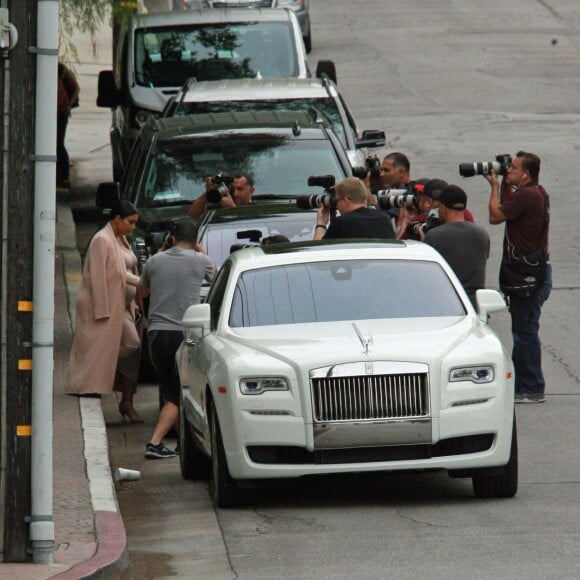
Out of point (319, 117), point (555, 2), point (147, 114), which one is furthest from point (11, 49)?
point (555, 2)

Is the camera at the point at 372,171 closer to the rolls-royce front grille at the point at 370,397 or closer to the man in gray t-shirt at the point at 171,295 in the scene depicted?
the man in gray t-shirt at the point at 171,295

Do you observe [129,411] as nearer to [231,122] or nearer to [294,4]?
[231,122]

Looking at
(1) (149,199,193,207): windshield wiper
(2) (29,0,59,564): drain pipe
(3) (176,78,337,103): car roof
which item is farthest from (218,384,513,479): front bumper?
(3) (176,78,337,103): car roof

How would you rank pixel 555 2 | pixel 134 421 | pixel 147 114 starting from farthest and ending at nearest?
pixel 555 2
pixel 147 114
pixel 134 421

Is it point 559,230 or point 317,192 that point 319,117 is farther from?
point 559,230

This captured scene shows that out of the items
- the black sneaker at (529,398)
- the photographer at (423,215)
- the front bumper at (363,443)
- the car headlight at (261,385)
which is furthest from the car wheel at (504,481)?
the photographer at (423,215)

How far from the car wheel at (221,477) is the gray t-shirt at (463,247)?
10.6ft

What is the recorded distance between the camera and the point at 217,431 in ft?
33.2

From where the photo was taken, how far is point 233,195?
1477 centimetres

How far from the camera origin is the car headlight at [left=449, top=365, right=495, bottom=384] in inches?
391

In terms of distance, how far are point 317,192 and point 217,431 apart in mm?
5501

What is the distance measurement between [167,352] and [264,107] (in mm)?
6286

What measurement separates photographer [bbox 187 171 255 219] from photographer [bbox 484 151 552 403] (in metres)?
2.22

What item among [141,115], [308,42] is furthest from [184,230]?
[308,42]
